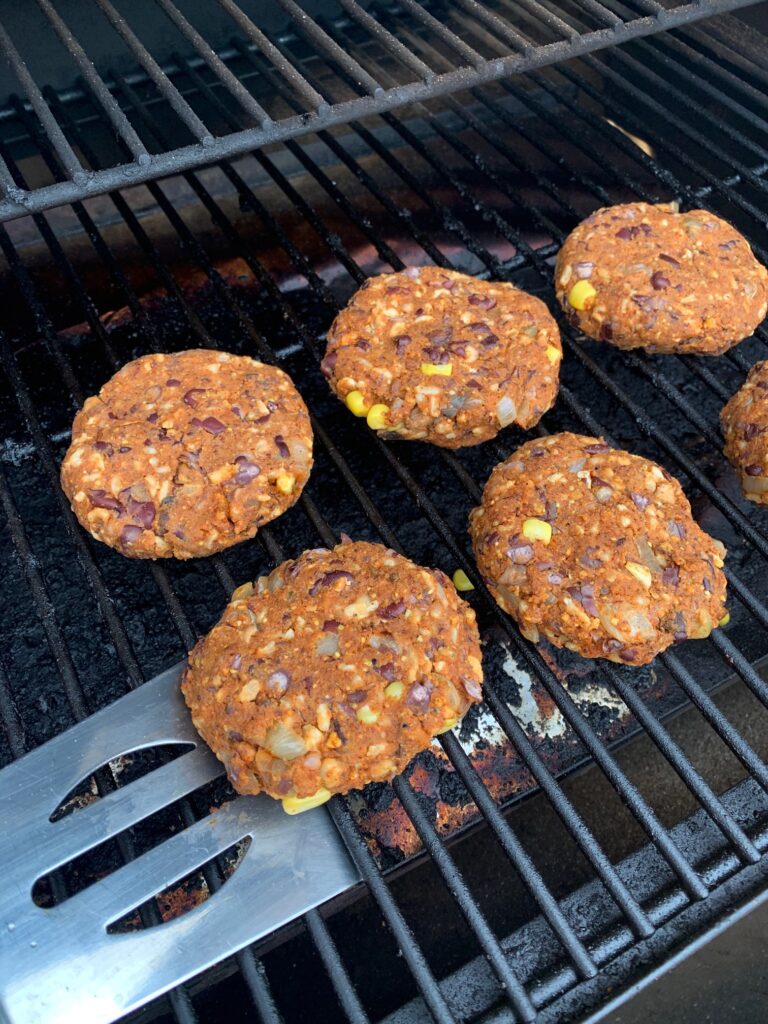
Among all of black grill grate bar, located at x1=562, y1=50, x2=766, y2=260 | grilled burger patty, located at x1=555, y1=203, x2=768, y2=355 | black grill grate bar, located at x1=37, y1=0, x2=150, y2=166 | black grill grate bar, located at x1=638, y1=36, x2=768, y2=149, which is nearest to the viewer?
black grill grate bar, located at x1=37, y1=0, x2=150, y2=166

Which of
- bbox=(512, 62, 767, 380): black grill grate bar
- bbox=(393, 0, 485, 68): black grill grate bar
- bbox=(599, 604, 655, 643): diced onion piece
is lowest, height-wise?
bbox=(599, 604, 655, 643): diced onion piece

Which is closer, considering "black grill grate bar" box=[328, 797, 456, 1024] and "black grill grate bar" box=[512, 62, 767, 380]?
"black grill grate bar" box=[328, 797, 456, 1024]

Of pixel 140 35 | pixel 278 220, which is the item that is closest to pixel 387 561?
pixel 278 220

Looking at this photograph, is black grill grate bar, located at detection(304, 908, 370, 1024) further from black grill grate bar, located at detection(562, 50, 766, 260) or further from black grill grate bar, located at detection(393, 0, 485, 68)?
black grill grate bar, located at detection(562, 50, 766, 260)

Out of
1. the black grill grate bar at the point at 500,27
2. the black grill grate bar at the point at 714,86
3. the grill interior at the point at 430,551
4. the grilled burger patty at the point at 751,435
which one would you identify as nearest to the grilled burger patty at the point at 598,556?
the grill interior at the point at 430,551

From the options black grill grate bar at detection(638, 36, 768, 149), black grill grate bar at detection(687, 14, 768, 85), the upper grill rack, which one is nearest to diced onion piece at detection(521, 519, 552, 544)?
the upper grill rack

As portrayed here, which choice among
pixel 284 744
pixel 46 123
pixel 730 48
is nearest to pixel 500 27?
pixel 46 123

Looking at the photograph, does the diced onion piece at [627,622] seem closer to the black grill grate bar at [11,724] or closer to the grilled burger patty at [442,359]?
the grilled burger patty at [442,359]

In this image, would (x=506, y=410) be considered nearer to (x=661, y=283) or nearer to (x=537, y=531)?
(x=537, y=531)
